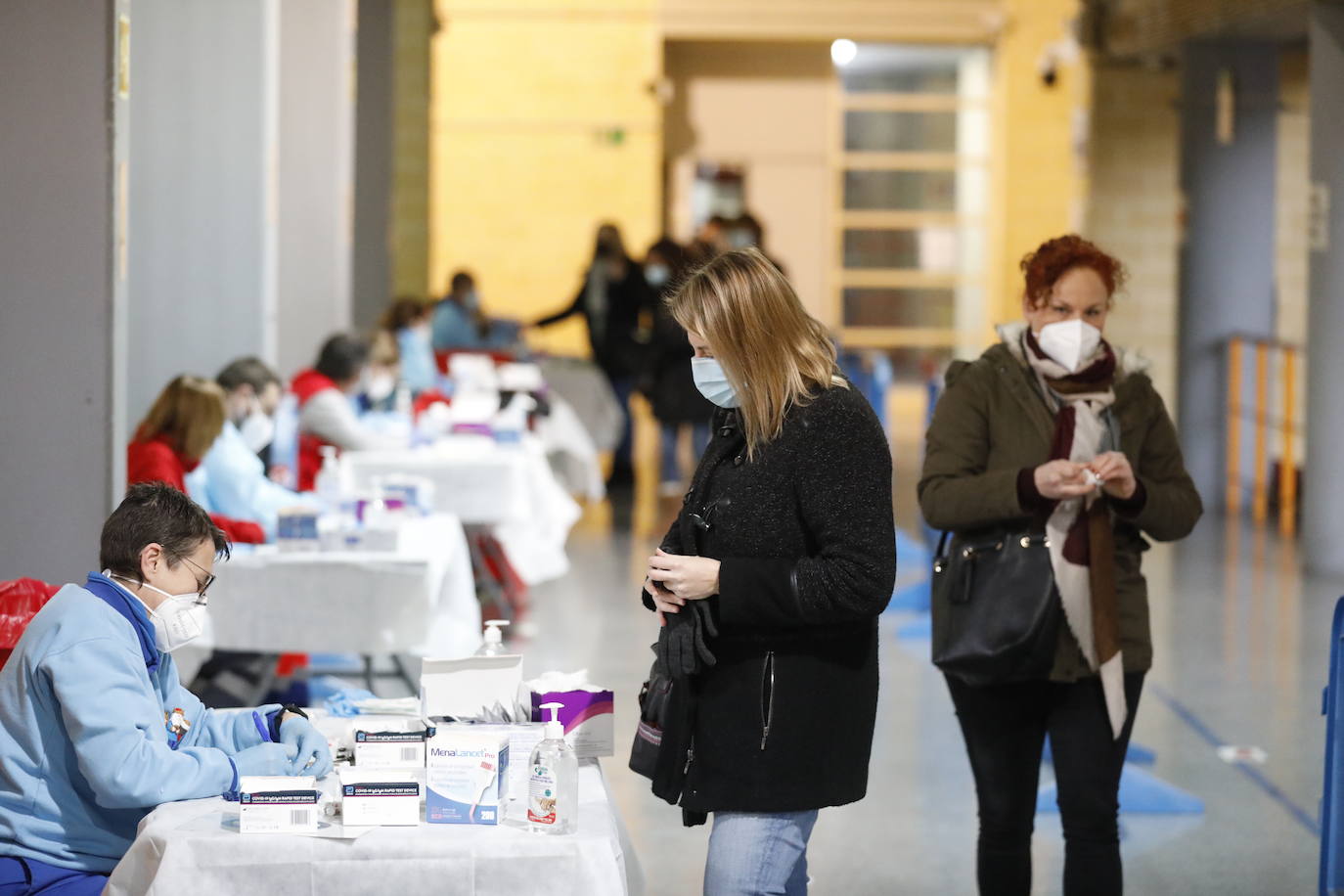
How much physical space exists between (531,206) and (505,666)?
1406 centimetres

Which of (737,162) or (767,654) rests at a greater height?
(737,162)

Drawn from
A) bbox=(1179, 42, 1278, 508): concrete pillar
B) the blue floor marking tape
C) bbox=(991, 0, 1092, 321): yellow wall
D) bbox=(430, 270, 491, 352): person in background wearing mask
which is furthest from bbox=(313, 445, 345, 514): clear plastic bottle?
bbox=(991, 0, 1092, 321): yellow wall

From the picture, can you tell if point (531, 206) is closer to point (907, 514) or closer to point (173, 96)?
point (907, 514)

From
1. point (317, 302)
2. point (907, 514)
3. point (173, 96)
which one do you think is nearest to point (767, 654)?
point (173, 96)

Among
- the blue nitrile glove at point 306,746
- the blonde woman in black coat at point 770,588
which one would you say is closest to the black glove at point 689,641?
the blonde woman in black coat at point 770,588

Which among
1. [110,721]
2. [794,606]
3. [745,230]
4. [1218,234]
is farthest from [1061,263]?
[1218,234]

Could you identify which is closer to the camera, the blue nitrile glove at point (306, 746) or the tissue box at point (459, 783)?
the tissue box at point (459, 783)

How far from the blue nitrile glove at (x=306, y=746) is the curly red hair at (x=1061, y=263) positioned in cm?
154

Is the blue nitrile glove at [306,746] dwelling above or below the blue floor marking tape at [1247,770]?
above

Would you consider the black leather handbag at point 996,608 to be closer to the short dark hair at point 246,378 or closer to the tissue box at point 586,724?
the tissue box at point 586,724

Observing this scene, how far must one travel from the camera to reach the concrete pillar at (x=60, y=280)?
409 cm

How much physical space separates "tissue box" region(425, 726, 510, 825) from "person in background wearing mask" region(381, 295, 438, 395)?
734cm

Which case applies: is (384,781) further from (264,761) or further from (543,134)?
(543,134)

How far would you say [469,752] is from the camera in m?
2.56
